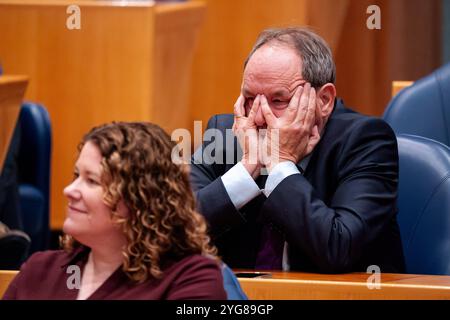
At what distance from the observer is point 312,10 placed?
3.85m

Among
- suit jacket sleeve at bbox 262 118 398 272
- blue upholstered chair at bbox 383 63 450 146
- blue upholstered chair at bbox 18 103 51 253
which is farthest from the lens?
blue upholstered chair at bbox 18 103 51 253

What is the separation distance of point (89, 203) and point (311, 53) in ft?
2.38

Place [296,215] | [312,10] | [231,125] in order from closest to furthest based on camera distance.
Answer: [296,215] < [231,125] < [312,10]

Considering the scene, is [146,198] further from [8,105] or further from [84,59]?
[84,59]

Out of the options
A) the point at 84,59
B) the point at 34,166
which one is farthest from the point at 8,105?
the point at 84,59

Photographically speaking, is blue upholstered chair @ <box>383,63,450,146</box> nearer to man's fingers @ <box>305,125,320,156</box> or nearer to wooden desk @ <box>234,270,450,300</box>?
man's fingers @ <box>305,125,320,156</box>

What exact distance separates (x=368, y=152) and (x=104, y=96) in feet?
6.95

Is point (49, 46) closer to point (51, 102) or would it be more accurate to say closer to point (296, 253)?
point (51, 102)

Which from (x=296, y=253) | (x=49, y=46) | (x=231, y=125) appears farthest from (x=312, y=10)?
(x=296, y=253)

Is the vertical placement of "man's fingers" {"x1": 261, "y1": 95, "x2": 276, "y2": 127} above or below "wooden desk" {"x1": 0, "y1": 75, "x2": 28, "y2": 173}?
above

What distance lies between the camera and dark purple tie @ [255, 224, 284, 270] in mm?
1976

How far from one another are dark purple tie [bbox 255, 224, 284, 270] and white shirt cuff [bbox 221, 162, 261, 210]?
7 centimetres

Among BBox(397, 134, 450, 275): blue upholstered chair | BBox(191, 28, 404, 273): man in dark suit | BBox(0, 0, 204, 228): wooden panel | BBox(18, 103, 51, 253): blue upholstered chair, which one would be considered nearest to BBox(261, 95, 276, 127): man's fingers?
BBox(191, 28, 404, 273): man in dark suit

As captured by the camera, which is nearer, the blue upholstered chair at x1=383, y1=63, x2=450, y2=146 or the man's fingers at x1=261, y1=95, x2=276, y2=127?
the man's fingers at x1=261, y1=95, x2=276, y2=127
